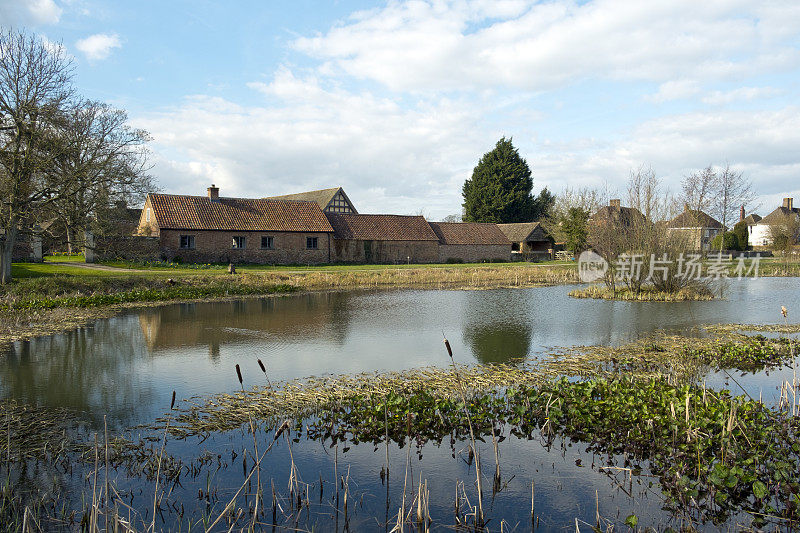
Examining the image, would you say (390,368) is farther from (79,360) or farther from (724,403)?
(79,360)

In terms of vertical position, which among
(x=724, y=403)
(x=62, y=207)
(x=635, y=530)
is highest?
(x=62, y=207)

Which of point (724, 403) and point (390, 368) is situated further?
point (390, 368)

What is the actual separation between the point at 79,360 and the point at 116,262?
78.1 ft

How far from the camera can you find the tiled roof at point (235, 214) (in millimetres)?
35406

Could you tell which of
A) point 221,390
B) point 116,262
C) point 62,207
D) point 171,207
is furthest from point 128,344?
point 171,207

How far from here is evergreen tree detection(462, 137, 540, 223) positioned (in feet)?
192

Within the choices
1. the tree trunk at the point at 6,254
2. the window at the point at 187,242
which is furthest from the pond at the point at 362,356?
the window at the point at 187,242

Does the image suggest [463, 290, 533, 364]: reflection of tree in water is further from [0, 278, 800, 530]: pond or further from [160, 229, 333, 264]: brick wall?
[160, 229, 333, 264]: brick wall

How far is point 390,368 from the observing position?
1052 cm

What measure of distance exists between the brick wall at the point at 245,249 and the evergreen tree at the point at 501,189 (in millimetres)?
23999

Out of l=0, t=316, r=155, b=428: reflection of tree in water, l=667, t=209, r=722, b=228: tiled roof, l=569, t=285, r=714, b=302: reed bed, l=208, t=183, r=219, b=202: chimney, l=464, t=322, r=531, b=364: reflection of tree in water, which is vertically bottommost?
l=0, t=316, r=155, b=428: reflection of tree in water

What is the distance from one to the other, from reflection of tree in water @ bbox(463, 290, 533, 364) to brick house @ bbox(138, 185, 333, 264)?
18.9 m

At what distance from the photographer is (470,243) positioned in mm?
49031

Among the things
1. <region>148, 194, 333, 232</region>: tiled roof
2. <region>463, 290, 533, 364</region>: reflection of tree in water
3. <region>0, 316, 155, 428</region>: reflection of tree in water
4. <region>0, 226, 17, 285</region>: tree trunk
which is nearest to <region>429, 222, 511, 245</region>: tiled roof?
<region>148, 194, 333, 232</region>: tiled roof
